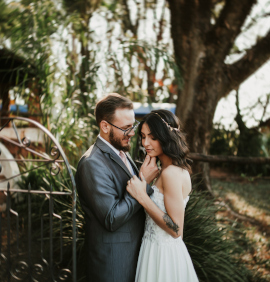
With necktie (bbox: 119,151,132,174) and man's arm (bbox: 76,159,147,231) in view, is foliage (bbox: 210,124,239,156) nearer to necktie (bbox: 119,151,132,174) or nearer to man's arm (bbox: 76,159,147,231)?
necktie (bbox: 119,151,132,174)

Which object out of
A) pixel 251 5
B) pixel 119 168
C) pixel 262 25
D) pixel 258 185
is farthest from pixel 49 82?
pixel 258 185

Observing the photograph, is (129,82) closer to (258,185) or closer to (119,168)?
(119,168)

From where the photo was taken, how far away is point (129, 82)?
5676 millimetres

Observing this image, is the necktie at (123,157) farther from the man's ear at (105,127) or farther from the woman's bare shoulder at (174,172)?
the woman's bare shoulder at (174,172)

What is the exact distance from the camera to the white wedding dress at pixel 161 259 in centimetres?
213

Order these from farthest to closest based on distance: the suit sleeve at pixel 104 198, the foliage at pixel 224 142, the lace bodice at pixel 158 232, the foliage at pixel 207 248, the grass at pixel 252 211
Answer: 1. the foliage at pixel 224 142
2. the grass at pixel 252 211
3. the foliage at pixel 207 248
4. the lace bodice at pixel 158 232
5. the suit sleeve at pixel 104 198

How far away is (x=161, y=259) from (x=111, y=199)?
1.97 ft

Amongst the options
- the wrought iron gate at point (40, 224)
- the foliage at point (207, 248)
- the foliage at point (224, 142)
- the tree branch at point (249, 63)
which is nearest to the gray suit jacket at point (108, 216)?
the foliage at point (207, 248)

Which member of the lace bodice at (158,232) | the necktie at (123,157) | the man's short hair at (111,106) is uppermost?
the man's short hair at (111,106)

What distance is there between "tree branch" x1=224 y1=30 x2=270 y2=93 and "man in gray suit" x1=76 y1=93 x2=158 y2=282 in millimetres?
4122

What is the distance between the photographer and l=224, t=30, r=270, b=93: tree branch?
563cm

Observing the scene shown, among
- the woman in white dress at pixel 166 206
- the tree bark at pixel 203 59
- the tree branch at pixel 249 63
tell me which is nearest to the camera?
the woman in white dress at pixel 166 206

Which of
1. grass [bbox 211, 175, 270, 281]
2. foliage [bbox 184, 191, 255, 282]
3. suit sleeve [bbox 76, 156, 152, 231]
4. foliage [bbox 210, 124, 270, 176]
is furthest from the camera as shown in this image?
foliage [bbox 210, 124, 270, 176]

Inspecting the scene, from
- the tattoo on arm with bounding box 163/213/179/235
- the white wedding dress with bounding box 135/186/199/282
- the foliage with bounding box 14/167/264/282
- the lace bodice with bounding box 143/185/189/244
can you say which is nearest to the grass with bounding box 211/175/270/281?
the foliage with bounding box 14/167/264/282
